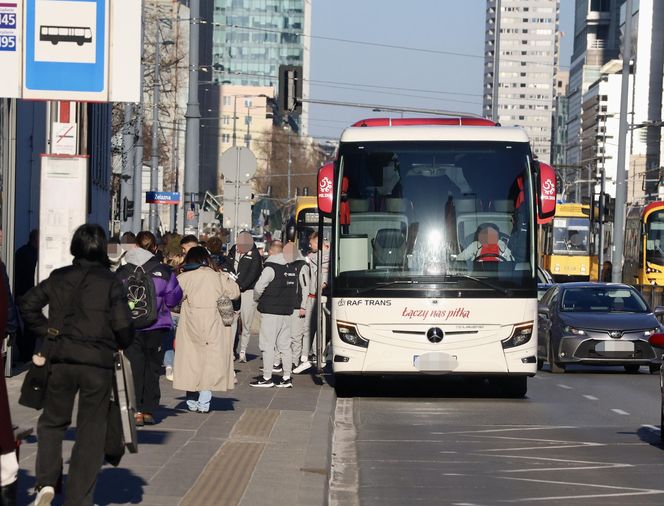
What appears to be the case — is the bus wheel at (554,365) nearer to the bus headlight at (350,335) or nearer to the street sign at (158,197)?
the bus headlight at (350,335)

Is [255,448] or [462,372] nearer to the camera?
[255,448]

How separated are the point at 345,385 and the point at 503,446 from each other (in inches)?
227

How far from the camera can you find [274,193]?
158 meters

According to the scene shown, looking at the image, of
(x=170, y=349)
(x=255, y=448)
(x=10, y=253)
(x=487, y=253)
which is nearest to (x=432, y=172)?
(x=487, y=253)

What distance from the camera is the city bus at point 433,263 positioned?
750 inches

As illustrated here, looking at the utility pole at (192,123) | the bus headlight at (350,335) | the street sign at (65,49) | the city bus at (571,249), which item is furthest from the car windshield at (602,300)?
the city bus at (571,249)

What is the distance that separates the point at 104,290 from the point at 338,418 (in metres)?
8.60

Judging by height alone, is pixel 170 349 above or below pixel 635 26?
below

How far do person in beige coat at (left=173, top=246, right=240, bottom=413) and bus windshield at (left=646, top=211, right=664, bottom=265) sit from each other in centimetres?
3720

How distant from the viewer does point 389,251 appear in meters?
19.1

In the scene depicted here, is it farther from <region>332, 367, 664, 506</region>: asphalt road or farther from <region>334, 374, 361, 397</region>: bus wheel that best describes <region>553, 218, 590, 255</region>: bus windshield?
<region>334, 374, 361, 397</region>: bus wheel

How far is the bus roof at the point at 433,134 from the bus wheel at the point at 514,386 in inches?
116

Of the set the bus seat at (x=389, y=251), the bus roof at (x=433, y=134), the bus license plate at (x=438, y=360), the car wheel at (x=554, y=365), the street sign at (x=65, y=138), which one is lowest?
the car wheel at (x=554, y=365)

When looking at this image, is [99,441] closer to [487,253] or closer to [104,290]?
[104,290]
